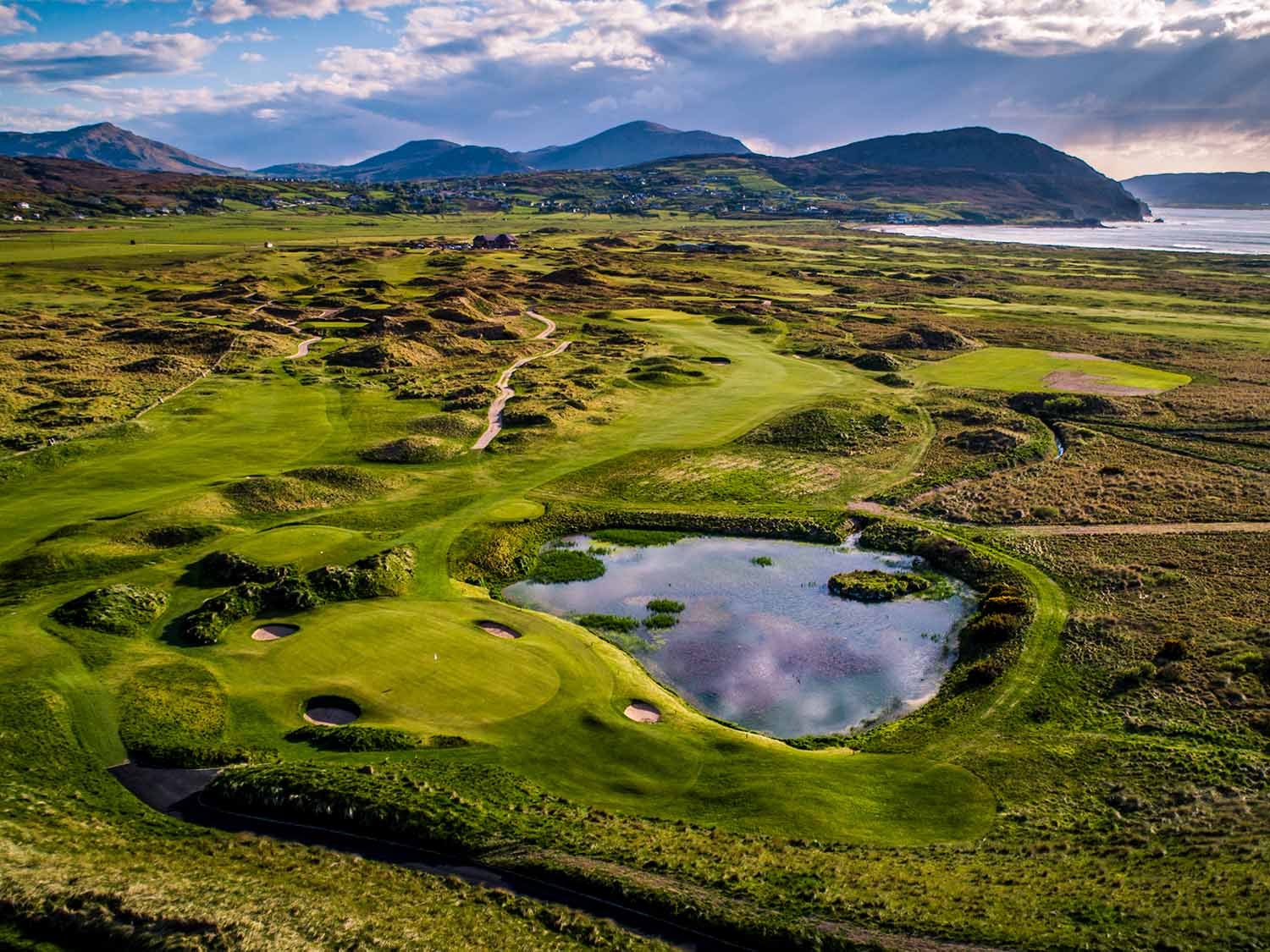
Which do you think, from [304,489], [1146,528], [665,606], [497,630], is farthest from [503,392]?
[1146,528]

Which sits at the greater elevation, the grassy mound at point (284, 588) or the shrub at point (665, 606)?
the grassy mound at point (284, 588)

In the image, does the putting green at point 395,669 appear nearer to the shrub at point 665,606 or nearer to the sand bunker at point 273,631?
the sand bunker at point 273,631

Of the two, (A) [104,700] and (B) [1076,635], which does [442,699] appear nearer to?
(A) [104,700]

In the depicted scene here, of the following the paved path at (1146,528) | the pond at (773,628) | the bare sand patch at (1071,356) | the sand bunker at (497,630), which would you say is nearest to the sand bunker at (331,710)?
the sand bunker at (497,630)

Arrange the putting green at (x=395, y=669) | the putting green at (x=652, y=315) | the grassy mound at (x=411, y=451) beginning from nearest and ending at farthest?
the putting green at (x=395, y=669)
the grassy mound at (x=411, y=451)
the putting green at (x=652, y=315)

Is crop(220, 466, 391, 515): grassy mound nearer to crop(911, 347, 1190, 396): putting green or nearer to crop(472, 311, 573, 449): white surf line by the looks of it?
crop(472, 311, 573, 449): white surf line

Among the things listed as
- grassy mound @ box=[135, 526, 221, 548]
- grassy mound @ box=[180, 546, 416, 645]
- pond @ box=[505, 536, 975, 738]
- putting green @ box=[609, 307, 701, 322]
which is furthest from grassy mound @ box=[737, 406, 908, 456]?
putting green @ box=[609, 307, 701, 322]

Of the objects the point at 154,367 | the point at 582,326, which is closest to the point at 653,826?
the point at 154,367

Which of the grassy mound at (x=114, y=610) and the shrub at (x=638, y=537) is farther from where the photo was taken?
the shrub at (x=638, y=537)
